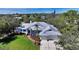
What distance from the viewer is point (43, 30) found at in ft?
6.94

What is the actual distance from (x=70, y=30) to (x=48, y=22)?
18 centimetres

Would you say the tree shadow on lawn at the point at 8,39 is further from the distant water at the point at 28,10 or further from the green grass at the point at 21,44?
the distant water at the point at 28,10

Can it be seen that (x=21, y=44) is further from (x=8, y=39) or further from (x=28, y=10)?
(x=28, y=10)

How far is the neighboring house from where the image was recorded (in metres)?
2.11

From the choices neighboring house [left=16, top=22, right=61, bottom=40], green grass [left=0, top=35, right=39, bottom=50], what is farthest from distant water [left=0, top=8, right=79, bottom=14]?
green grass [left=0, top=35, right=39, bottom=50]

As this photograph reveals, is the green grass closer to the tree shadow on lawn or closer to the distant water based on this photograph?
the tree shadow on lawn

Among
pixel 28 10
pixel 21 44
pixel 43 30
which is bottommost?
pixel 21 44

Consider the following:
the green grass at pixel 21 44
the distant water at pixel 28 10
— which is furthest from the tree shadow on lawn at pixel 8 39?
the distant water at pixel 28 10

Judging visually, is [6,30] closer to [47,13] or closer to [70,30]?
[47,13]

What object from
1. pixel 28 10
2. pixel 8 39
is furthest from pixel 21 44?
pixel 28 10

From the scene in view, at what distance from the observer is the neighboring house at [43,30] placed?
2109 mm
